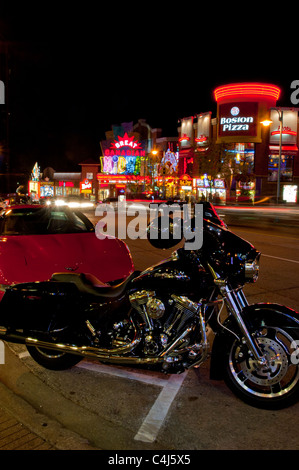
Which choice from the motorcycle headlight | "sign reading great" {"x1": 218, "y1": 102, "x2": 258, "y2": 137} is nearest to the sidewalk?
the motorcycle headlight

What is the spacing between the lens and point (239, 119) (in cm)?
4528

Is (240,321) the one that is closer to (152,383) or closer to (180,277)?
(180,277)

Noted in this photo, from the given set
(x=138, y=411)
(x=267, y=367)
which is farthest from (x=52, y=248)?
(x=267, y=367)

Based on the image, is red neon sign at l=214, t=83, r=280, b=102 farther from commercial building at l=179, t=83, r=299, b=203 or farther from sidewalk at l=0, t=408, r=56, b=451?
sidewalk at l=0, t=408, r=56, b=451

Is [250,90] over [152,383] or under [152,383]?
over

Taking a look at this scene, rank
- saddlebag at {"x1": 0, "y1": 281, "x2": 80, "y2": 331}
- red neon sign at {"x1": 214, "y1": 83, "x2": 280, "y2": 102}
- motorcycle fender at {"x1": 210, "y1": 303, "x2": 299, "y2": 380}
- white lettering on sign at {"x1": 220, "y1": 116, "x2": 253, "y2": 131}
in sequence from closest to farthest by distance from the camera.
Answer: motorcycle fender at {"x1": 210, "y1": 303, "x2": 299, "y2": 380}, saddlebag at {"x1": 0, "y1": 281, "x2": 80, "y2": 331}, red neon sign at {"x1": 214, "y1": 83, "x2": 280, "y2": 102}, white lettering on sign at {"x1": 220, "y1": 116, "x2": 253, "y2": 131}

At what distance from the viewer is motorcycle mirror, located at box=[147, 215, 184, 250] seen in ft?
11.5

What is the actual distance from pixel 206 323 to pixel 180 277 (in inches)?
18.4

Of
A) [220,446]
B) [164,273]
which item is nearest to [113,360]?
[164,273]

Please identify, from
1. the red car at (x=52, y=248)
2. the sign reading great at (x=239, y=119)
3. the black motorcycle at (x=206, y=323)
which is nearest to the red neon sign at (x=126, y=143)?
the sign reading great at (x=239, y=119)

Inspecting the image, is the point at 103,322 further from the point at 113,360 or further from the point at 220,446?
the point at 220,446

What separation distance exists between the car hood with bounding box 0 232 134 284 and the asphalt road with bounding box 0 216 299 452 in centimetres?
110
